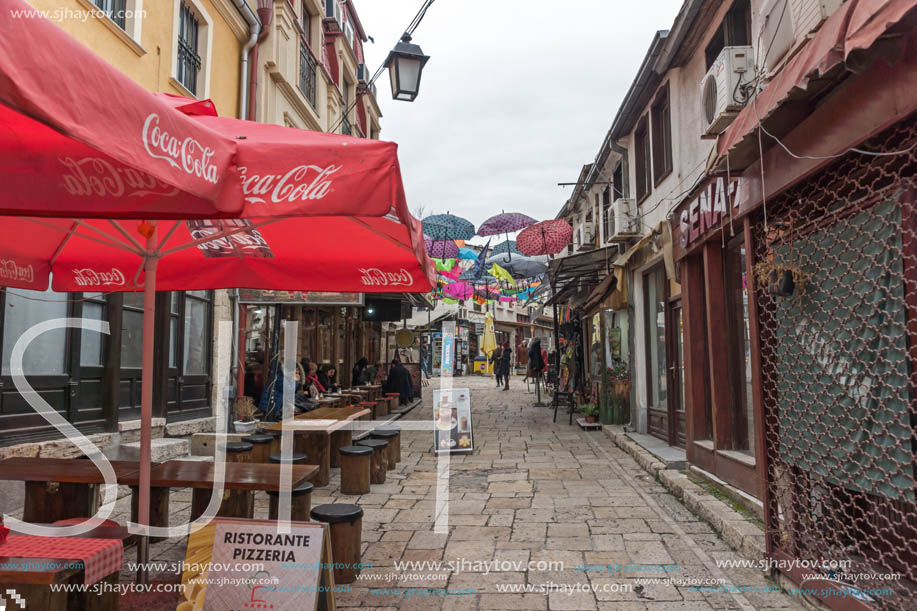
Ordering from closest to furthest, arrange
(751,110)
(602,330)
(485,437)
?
1. (751,110)
2. (485,437)
3. (602,330)

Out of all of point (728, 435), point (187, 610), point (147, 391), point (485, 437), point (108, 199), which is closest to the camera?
point (108, 199)

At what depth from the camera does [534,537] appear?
5375 millimetres

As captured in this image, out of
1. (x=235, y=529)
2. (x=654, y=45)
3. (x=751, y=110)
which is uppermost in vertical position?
(x=654, y=45)

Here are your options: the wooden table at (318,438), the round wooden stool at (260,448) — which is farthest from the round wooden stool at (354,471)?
the round wooden stool at (260,448)

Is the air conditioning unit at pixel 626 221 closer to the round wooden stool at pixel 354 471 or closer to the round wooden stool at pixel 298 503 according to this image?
the round wooden stool at pixel 354 471

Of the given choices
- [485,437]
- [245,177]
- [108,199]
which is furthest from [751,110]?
[485,437]

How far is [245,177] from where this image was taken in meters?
2.67

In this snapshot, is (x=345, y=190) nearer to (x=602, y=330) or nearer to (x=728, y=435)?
(x=728, y=435)

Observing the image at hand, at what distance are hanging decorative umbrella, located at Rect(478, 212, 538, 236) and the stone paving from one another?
8003 millimetres

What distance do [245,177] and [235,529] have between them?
183 cm

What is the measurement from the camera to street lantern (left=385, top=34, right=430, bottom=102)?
8367 mm

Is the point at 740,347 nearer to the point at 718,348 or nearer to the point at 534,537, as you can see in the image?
the point at 718,348

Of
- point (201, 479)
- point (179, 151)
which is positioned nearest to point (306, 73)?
point (201, 479)

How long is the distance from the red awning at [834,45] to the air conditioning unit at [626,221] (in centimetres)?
792
